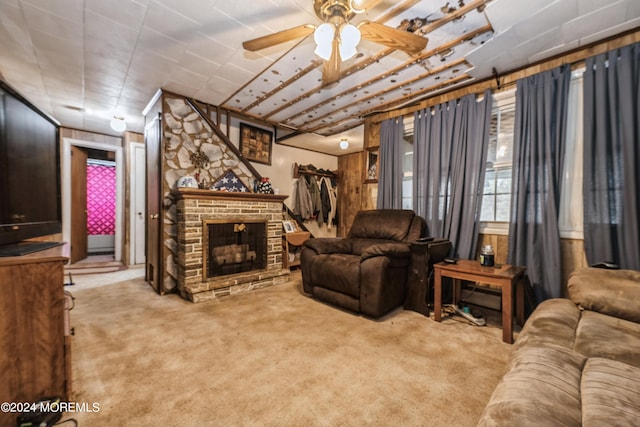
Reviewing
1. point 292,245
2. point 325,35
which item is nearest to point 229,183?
point 292,245

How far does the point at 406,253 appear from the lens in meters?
2.38

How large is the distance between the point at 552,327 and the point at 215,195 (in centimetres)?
303

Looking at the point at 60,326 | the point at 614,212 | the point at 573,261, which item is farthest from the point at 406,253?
the point at 60,326

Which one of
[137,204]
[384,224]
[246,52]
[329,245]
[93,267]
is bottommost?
[93,267]

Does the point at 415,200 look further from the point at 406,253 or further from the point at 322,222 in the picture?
the point at 322,222

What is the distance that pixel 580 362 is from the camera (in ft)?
3.13

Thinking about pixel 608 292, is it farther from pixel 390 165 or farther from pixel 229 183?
pixel 229 183

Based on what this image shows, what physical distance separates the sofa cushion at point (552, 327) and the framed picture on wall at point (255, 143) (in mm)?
3763

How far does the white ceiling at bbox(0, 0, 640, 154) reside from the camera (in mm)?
1773

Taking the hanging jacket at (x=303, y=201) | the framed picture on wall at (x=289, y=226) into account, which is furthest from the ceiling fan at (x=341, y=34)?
the hanging jacket at (x=303, y=201)

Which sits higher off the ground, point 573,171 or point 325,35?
point 325,35

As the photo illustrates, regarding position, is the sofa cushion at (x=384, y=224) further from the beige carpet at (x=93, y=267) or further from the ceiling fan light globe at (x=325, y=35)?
the beige carpet at (x=93, y=267)

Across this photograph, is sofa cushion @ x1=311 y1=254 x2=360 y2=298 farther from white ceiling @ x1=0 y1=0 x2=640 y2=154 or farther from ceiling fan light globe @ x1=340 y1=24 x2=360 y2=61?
white ceiling @ x1=0 y1=0 x2=640 y2=154

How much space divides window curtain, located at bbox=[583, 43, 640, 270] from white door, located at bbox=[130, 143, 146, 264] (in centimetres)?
565
